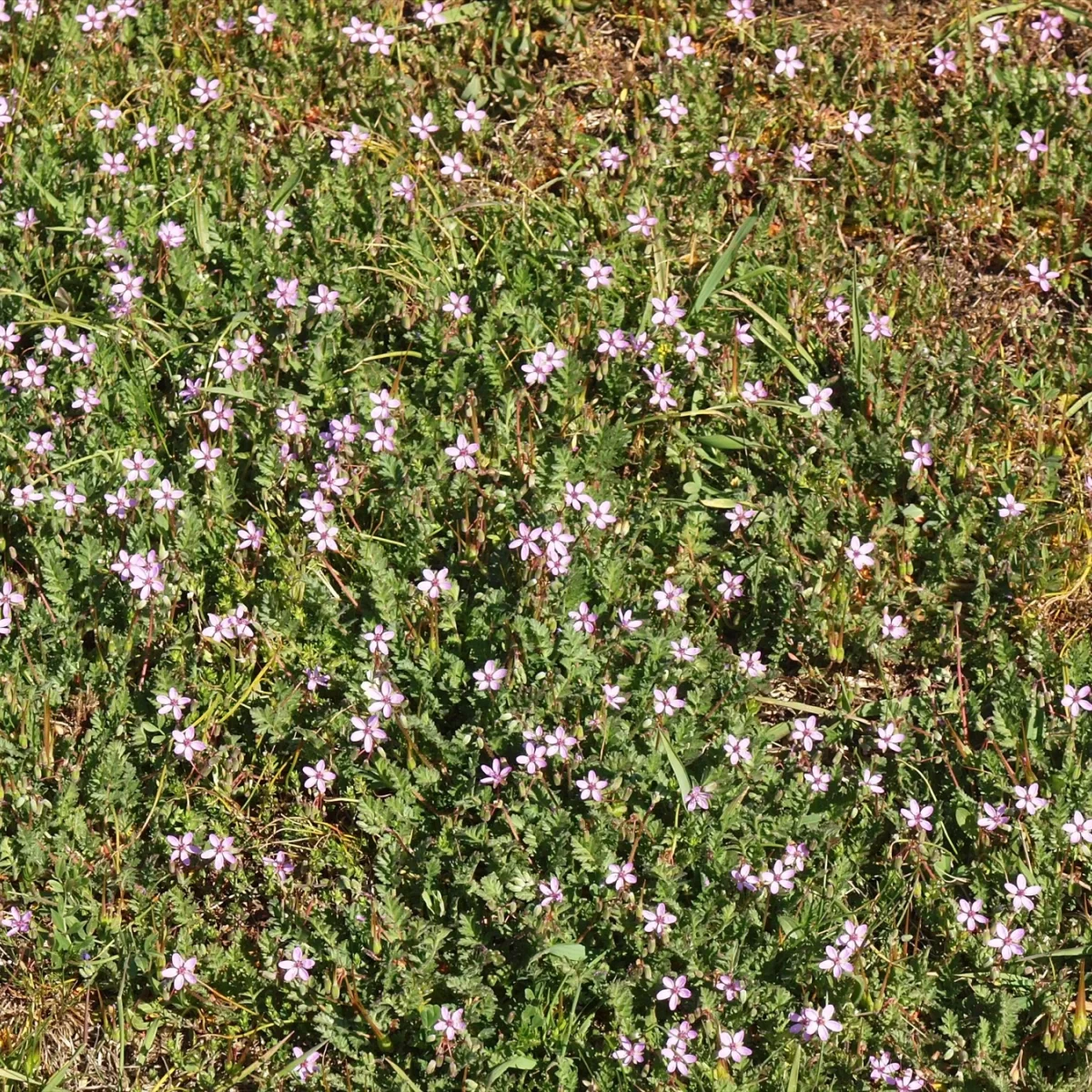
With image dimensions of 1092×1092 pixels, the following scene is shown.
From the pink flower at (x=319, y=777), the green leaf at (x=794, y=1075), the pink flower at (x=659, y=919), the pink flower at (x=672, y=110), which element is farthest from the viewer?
the pink flower at (x=672, y=110)

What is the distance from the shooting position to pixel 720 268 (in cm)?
522

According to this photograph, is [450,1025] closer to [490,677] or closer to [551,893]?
[551,893]

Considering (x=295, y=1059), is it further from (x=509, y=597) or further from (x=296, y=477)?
(x=296, y=477)

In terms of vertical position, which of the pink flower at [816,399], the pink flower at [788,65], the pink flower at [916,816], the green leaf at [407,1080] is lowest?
the green leaf at [407,1080]

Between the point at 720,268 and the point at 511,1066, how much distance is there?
9.54ft

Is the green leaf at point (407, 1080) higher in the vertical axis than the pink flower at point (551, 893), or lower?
lower

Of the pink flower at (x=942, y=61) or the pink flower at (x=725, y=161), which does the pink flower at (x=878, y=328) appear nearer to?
the pink flower at (x=725, y=161)

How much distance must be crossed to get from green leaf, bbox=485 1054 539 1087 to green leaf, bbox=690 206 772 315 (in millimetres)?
2712

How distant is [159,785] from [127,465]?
1183 millimetres

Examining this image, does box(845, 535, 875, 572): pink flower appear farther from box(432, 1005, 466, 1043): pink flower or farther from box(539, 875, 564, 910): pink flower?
box(432, 1005, 466, 1043): pink flower

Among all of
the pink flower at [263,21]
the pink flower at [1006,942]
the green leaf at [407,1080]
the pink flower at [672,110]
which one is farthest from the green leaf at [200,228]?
the pink flower at [1006,942]

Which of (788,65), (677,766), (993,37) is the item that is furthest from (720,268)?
(677,766)

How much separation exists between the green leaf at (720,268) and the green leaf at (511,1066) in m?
2.71

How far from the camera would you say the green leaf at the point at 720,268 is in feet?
17.0
